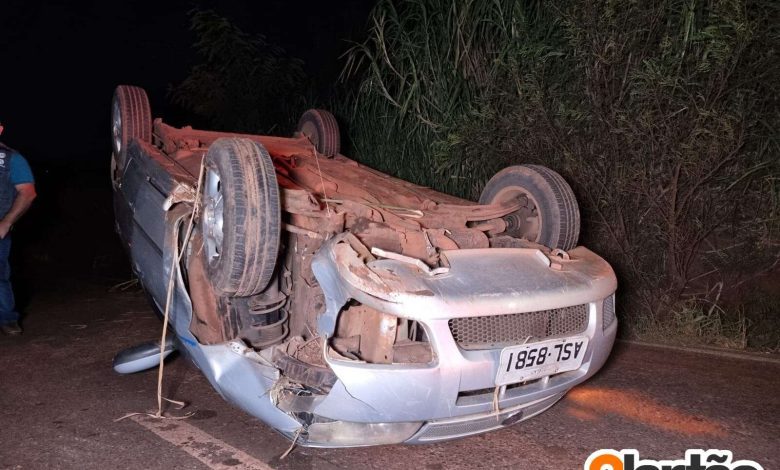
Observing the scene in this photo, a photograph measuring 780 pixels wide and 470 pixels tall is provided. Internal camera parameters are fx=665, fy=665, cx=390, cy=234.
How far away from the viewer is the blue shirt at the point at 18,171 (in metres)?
4.83

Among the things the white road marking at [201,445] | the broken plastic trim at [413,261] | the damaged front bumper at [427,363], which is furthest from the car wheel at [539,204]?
the white road marking at [201,445]

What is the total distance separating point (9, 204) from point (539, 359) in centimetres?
408

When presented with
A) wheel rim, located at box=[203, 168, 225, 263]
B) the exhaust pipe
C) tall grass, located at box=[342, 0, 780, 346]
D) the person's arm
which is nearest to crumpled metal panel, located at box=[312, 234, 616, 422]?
wheel rim, located at box=[203, 168, 225, 263]

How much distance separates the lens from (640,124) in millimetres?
5012

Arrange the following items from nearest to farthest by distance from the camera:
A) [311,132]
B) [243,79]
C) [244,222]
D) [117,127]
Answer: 1. [244,222]
2. [117,127]
3. [311,132]
4. [243,79]

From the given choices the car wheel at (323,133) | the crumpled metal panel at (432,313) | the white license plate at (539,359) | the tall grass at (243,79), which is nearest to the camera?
the crumpled metal panel at (432,313)

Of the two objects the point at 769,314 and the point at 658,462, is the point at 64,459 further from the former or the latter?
the point at 769,314

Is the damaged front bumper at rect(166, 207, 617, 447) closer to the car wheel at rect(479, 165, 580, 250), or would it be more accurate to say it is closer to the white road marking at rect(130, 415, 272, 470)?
the white road marking at rect(130, 415, 272, 470)

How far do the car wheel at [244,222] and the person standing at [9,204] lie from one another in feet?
9.08

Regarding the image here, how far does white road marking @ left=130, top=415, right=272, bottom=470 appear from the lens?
9.49ft

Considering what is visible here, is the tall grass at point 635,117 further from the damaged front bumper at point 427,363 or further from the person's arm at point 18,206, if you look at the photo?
the person's arm at point 18,206

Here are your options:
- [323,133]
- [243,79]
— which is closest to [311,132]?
[323,133]

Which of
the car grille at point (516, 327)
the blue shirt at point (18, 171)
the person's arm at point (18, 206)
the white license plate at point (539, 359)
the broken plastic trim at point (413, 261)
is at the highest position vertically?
the broken plastic trim at point (413, 261)

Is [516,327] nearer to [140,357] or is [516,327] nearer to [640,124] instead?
[140,357]
